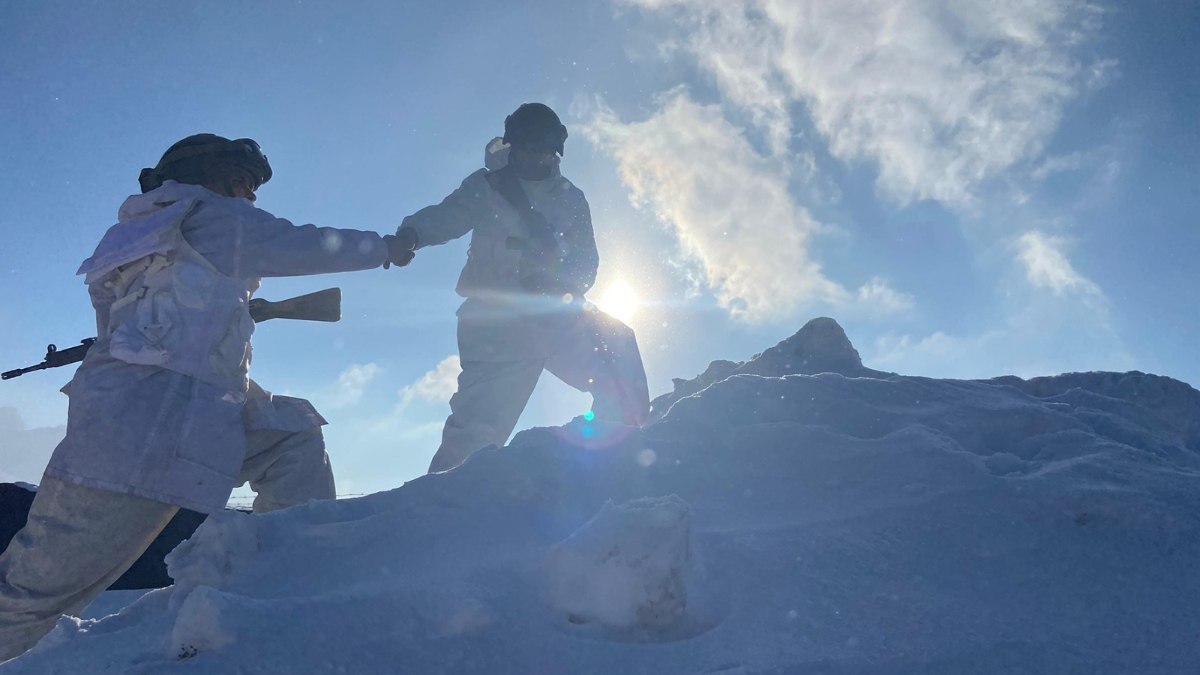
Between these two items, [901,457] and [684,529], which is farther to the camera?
[901,457]

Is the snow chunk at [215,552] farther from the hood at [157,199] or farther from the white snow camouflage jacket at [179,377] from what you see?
the hood at [157,199]

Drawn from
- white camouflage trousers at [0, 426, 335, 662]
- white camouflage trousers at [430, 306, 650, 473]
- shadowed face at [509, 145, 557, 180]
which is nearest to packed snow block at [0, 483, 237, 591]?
white camouflage trousers at [0, 426, 335, 662]

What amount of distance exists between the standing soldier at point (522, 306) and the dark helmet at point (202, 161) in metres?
1.51

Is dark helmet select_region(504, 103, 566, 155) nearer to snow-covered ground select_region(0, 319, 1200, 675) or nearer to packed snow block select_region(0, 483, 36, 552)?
snow-covered ground select_region(0, 319, 1200, 675)

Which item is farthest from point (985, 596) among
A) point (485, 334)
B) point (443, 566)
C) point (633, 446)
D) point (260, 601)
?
point (485, 334)

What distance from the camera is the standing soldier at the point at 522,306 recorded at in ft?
16.6

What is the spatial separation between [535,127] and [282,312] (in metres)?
2.05

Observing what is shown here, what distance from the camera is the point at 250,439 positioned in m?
3.50

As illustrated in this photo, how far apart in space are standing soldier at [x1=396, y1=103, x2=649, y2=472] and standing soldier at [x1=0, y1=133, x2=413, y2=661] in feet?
5.36

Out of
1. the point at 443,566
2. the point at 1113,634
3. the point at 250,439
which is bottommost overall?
the point at 1113,634

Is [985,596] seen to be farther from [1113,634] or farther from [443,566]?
[443,566]

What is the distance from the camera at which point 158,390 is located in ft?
9.81

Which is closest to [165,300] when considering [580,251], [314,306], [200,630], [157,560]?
[314,306]

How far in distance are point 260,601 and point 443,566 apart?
0.47 meters
